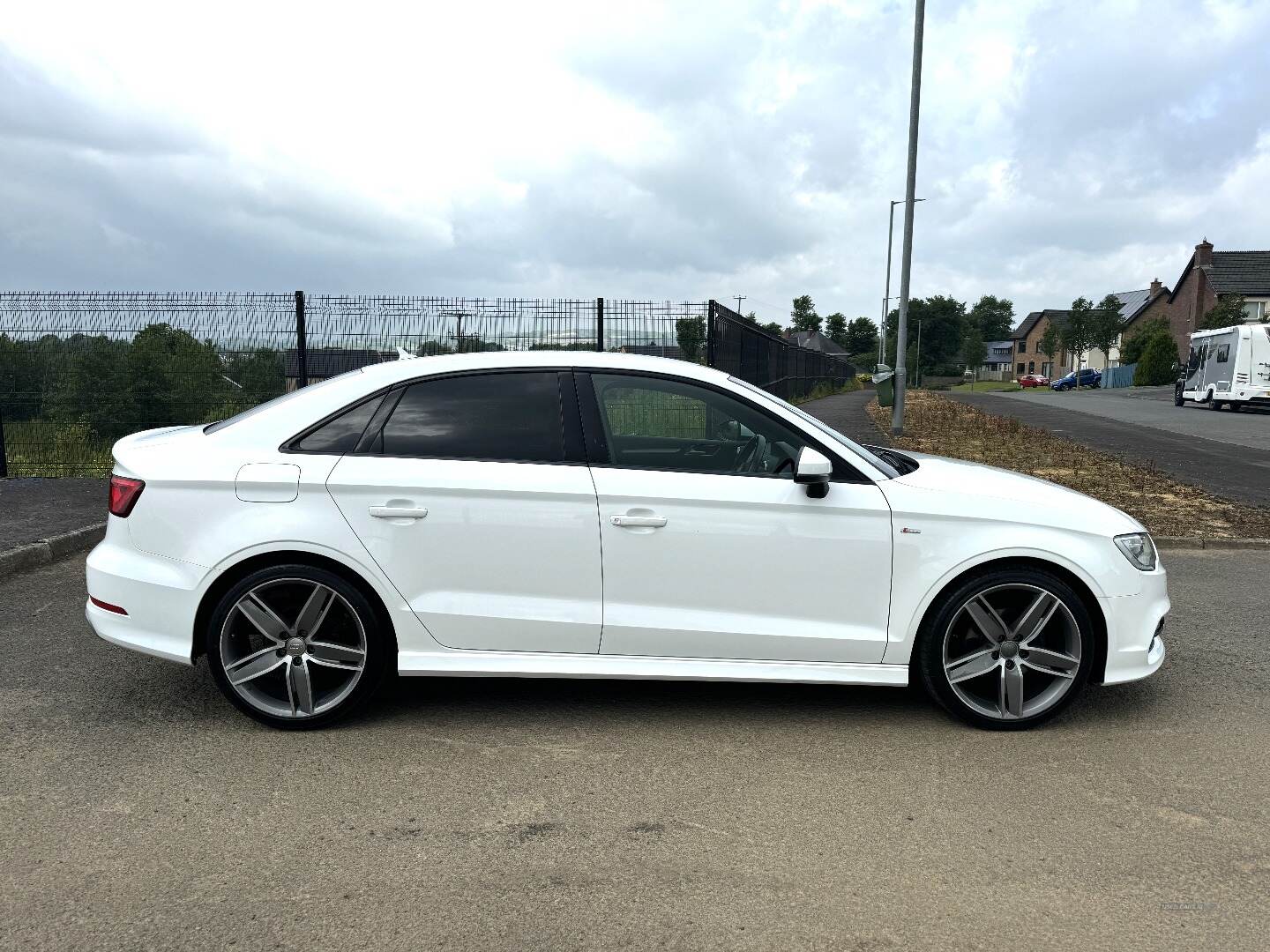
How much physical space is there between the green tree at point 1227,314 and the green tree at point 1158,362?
8.21ft

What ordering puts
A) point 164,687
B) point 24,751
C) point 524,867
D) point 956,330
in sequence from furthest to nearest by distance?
point 956,330
point 164,687
point 24,751
point 524,867

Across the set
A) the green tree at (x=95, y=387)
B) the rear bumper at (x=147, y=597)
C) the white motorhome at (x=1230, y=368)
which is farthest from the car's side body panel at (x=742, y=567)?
the white motorhome at (x=1230, y=368)

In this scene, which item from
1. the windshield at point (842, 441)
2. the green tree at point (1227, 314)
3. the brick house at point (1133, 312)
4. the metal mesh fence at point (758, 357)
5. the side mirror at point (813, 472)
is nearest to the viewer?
the side mirror at point (813, 472)

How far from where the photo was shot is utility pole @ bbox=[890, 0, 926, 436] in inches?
648

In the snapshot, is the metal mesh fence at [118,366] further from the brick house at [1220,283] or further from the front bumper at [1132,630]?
the brick house at [1220,283]

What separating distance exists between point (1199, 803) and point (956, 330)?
14041 cm

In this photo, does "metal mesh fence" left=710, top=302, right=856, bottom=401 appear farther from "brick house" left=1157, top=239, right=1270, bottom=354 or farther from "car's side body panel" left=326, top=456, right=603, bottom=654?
"brick house" left=1157, top=239, right=1270, bottom=354

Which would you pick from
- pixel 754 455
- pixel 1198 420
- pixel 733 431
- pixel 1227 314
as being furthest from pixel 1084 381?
pixel 754 455

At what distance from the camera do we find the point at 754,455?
156 inches

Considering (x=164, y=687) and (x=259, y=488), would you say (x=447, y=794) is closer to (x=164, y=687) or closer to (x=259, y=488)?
(x=259, y=488)

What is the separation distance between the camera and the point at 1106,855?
300cm

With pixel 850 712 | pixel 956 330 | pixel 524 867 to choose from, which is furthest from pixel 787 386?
pixel 956 330

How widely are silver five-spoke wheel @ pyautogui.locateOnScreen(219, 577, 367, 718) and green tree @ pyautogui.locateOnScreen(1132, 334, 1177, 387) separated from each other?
66978 mm

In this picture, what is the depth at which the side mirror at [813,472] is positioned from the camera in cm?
370
